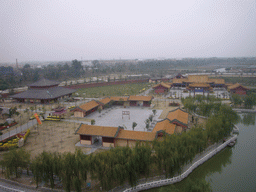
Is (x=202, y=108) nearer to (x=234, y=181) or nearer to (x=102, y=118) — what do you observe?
(x=234, y=181)

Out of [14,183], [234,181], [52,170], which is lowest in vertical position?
[234,181]

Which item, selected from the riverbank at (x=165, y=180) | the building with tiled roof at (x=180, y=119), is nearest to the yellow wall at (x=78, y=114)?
the building with tiled roof at (x=180, y=119)

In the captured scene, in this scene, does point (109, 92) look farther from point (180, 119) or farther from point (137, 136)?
point (137, 136)

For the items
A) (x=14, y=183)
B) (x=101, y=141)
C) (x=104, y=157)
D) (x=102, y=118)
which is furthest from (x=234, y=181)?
(x=102, y=118)

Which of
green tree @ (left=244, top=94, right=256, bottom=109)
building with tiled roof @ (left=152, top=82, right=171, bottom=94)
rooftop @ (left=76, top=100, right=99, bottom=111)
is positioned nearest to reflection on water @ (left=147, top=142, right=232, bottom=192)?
green tree @ (left=244, top=94, right=256, bottom=109)

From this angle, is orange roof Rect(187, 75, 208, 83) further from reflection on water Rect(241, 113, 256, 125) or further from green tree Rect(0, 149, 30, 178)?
green tree Rect(0, 149, 30, 178)

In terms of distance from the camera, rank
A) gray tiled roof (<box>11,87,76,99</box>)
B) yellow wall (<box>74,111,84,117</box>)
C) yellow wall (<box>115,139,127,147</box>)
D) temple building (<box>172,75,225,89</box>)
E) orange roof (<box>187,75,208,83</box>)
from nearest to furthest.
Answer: yellow wall (<box>115,139,127,147</box>) < yellow wall (<box>74,111,84,117</box>) < gray tiled roof (<box>11,87,76,99</box>) < temple building (<box>172,75,225,89</box>) < orange roof (<box>187,75,208,83</box>)
